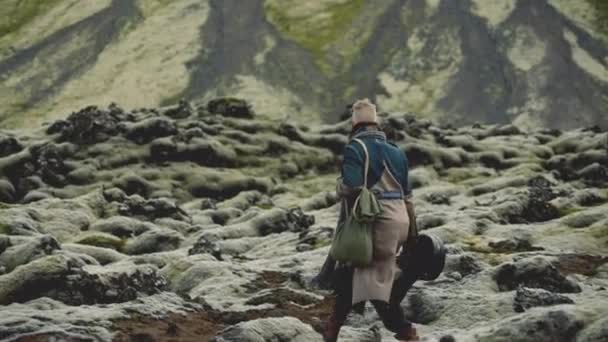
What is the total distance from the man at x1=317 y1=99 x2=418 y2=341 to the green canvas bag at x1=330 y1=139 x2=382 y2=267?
31 cm

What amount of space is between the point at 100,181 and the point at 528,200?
133 feet

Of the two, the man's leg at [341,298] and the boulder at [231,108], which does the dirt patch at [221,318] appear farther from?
the boulder at [231,108]

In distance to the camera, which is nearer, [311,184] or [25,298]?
[25,298]

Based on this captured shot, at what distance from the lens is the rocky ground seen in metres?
17.3

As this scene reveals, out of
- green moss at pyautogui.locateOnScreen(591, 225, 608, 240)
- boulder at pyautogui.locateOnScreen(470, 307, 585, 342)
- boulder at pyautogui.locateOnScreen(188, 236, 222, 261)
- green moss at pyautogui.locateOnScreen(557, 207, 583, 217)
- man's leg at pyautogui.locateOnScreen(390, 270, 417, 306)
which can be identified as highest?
man's leg at pyautogui.locateOnScreen(390, 270, 417, 306)

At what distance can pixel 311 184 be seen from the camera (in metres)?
76.4

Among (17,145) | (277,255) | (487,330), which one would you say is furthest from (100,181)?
(487,330)

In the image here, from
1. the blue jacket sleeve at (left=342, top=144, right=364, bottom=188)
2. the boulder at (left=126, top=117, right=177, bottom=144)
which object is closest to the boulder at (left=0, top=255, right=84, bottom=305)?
the blue jacket sleeve at (left=342, top=144, right=364, bottom=188)

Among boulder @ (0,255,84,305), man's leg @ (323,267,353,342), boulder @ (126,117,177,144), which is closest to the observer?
man's leg @ (323,267,353,342)

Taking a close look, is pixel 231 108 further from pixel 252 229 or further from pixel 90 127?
pixel 252 229

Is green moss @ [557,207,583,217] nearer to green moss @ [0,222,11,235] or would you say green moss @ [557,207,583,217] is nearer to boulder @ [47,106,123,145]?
green moss @ [0,222,11,235]

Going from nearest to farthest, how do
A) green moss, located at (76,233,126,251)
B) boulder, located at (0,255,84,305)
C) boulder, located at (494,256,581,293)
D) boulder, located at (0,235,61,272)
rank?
boulder, located at (0,255,84,305) < boulder, located at (494,256,581,293) < boulder, located at (0,235,61,272) < green moss, located at (76,233,126,251)

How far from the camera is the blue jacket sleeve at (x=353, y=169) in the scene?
14.2 meters

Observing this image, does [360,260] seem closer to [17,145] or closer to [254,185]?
[254,185]
